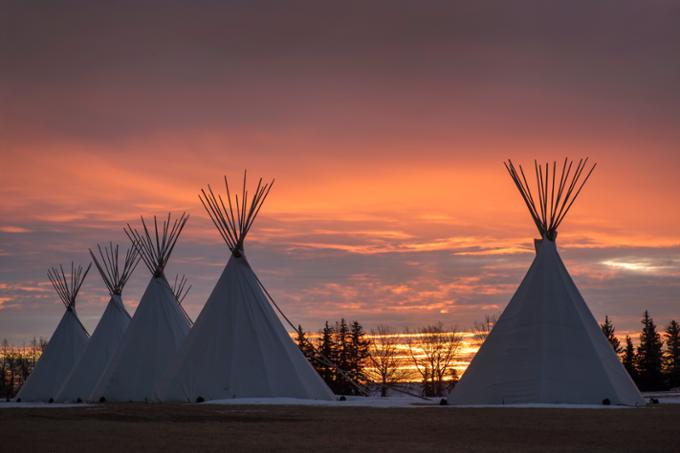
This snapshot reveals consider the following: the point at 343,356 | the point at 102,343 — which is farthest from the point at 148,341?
the point at 343,356

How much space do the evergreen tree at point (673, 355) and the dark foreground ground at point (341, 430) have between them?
84.3ft

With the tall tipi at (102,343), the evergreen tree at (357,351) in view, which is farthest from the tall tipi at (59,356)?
the evergreen tree at (357,351)

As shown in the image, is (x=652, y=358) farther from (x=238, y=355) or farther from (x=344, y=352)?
(x=238, y=355)

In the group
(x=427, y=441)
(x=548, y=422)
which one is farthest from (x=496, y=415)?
(x=427, y=441)

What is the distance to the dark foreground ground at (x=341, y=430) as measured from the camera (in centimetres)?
1045

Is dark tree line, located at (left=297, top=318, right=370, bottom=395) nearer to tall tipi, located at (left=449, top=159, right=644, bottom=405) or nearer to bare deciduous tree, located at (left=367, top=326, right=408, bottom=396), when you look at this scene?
bare deciduous tree, located at (left=367, top=326, right=408, bottom=396)

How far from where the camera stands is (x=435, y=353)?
5006cm

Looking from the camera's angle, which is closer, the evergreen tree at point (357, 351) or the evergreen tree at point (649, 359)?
the evergreen tree at point (649, 359)

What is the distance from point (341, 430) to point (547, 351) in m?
7.11

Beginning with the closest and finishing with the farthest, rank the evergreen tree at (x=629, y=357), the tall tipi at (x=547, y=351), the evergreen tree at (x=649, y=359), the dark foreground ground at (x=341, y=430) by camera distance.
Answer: the dark foreground ground at (x=341, y=430) → the tall tipi at (x=547, y=351) → the evergreen tree at (x=649, y=359) → the evergreen tree at (x=629, y=357)

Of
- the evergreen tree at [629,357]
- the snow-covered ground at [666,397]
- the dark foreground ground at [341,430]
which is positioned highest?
the evergreen tree at [629,357]

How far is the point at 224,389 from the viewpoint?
2009 cm

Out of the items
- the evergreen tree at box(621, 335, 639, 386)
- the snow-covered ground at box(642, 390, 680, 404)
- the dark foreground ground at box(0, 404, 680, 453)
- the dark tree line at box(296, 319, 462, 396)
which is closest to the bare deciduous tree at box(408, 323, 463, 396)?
the dark tree line at box(296, 319, 462, 396)

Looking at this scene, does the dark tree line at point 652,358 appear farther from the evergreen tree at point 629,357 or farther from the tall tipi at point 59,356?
the tall tipi at point 59,356
